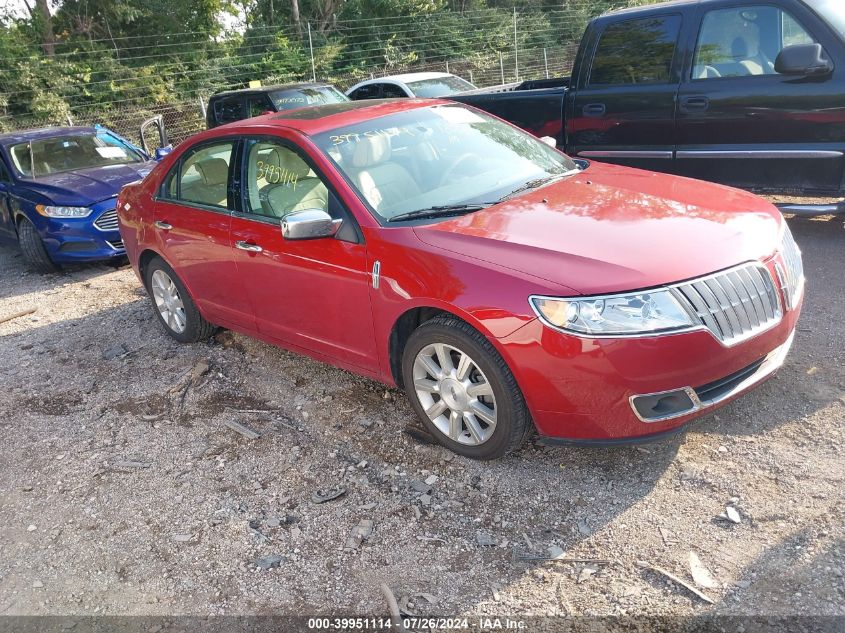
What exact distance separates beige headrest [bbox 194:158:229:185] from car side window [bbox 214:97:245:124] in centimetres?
623

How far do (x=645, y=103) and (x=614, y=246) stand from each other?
144 inches

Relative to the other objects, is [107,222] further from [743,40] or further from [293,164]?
[743,40]

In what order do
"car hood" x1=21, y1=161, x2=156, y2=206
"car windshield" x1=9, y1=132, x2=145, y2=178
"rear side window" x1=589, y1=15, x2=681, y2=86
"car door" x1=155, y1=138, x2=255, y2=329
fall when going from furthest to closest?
"car windshield" x1=9, y1=132, x2=145, y2=178, "car hood" x1=21, y1=161, x2=156, y2=206, "rear side window" x1=589, y1=15, x2=681, y2=86, "car door" x1=155, y1=138, x2=255, y2=329

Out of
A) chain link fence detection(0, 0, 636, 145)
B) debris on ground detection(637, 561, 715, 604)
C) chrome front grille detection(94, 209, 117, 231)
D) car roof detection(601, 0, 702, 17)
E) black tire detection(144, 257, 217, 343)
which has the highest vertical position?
chain link fence detection(0, 0, 636, 145)

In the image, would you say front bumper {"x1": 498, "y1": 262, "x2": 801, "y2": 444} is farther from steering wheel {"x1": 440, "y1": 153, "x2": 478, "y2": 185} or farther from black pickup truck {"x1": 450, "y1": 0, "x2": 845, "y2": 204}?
black pickup truck {"x1": 450, "y1": 0, "x2": 845, "y2": 204}

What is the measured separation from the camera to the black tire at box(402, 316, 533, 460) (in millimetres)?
3123

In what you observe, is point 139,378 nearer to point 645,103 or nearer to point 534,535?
point 534,535

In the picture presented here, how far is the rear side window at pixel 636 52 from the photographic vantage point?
20.0 ft

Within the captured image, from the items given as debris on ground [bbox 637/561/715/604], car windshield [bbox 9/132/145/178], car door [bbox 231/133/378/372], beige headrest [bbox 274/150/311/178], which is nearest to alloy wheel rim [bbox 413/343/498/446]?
car door [bbox 231/133/378/372]

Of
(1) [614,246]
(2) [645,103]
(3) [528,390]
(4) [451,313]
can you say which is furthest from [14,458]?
(2) [645,103]

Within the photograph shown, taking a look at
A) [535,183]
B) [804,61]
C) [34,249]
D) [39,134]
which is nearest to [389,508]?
[535,183]

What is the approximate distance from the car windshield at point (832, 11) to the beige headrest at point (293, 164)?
4.23 meters

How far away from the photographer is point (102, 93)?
55.1ft

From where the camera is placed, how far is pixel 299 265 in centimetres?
394
